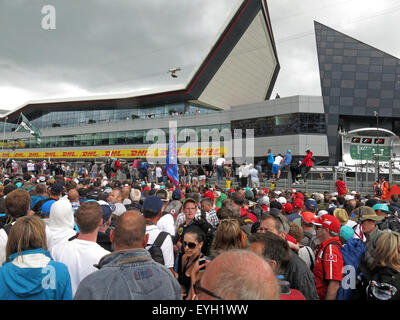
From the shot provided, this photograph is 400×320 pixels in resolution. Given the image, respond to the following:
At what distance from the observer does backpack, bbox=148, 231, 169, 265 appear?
128 inches

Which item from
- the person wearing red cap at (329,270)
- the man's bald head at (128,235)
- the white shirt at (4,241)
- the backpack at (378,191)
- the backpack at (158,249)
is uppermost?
the man's bald head at (128,235)

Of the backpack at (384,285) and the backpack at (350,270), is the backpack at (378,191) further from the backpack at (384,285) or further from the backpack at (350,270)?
the backpack at (384,285)

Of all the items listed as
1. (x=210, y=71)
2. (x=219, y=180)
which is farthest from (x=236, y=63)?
(x=219, y=180)

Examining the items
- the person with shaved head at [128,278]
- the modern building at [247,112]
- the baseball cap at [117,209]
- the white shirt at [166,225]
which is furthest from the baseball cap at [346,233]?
the modern building at [247,112]

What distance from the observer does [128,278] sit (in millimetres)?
1847

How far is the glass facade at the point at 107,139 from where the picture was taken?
3840 centimetres

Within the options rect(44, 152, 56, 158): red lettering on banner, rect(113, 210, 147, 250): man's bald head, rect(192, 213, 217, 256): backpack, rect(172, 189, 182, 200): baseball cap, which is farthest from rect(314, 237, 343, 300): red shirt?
rect(44, 152, 56, 158): red lettering on banner

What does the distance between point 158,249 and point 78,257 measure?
92cm

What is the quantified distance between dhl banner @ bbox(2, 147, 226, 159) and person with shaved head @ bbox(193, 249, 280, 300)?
32.0 meters

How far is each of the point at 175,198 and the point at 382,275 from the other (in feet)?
16.5

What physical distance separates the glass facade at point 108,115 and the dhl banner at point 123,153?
5881 mm

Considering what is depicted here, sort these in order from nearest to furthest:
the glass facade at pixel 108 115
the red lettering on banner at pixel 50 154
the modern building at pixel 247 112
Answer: the modern building at pixel 247 112 < the glass facade at pixel 108 115 < the red lettering on banner at pixel 50 154

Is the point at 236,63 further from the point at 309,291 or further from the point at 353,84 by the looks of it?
the point at 309,291

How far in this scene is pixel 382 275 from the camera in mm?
2701
